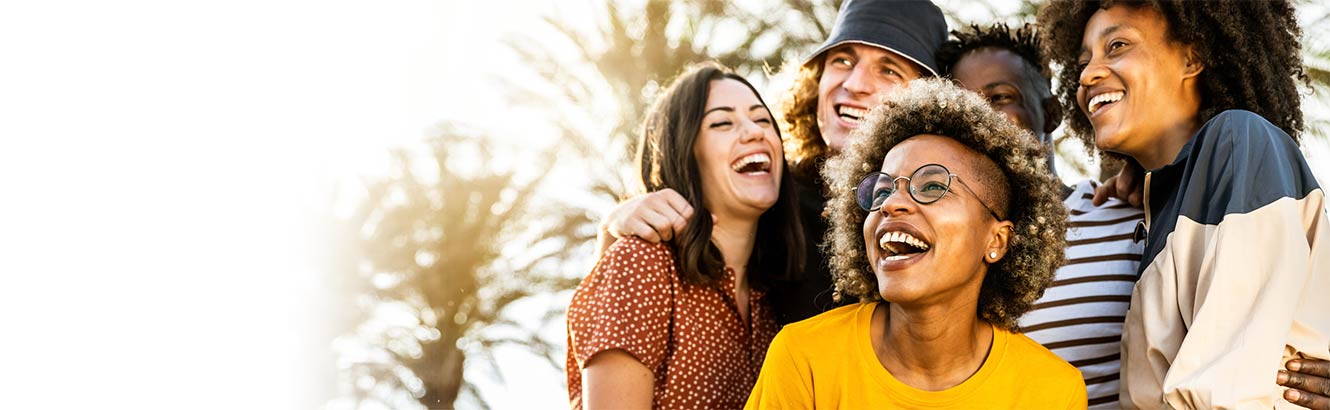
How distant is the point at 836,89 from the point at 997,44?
2.26ft

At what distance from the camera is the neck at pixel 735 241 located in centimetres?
488

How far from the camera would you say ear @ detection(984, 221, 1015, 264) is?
3.95m

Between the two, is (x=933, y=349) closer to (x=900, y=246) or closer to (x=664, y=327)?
(x=900, y=246)

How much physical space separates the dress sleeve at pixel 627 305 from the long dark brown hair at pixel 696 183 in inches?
5.3

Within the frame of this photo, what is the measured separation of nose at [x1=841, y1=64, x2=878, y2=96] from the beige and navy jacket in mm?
1532

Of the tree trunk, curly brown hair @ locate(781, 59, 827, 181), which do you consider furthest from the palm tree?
curly brown hair @ locate(781, 59, 827, 181)

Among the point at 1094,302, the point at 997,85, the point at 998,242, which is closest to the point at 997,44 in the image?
the point at 997,85

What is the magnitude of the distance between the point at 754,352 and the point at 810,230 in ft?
2.21

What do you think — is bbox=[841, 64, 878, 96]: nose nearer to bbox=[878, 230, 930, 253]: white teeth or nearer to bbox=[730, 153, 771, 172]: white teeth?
bbox=[730, 153, 771, 172]: white teeth

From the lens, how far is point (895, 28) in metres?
5.44

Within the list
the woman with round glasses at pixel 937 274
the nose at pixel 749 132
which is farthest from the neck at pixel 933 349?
the nose at pixel 749 132

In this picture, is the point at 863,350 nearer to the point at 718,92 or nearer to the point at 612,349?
the point at 612,349

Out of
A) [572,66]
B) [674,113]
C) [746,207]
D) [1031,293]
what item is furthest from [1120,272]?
[572,66]

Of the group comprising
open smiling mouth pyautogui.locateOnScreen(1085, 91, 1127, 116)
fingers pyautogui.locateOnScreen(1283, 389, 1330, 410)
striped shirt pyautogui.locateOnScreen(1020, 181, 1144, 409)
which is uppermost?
open smiling mouth pyautogui.locateOnScreen(1085, 91, 1127, 116)
